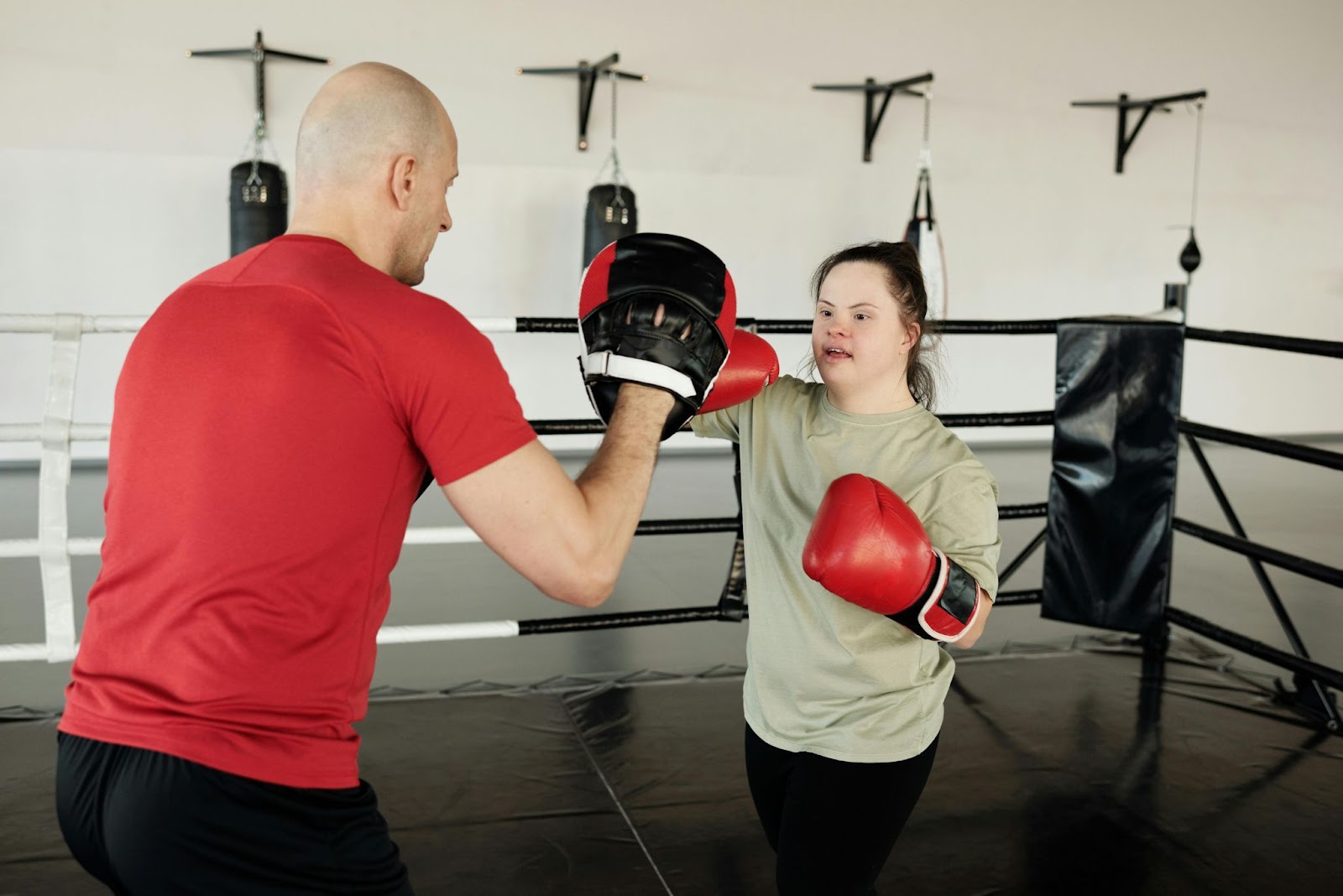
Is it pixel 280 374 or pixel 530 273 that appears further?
pixel 530 273

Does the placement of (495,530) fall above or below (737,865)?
above

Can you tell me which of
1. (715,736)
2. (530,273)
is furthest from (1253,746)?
(530,273)

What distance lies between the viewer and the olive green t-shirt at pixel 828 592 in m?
1.34

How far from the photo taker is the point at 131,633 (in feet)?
2.93

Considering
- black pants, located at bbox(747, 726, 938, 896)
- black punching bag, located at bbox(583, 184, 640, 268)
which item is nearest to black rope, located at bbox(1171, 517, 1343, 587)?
black pants, located at bbox(747, 726, 938, 896)

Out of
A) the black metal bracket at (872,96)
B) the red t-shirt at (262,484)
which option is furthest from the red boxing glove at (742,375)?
the black metal bracket at (872,96)

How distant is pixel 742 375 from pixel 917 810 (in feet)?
3.39

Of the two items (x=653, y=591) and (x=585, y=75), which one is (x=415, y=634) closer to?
(x=653, y=591)

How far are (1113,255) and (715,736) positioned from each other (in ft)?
18.9

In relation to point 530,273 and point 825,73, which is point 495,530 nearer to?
point 530,273

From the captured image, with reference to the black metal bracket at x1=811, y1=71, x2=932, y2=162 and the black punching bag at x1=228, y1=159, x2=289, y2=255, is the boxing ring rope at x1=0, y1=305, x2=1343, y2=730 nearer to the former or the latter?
the black punching bag at x1=228, y1=159, x2=289, y2=255

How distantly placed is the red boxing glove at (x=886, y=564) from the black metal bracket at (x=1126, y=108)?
6258 millimetres

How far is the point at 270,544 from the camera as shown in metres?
0.88

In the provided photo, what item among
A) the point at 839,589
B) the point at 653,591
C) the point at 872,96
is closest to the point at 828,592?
the point at 839,589
